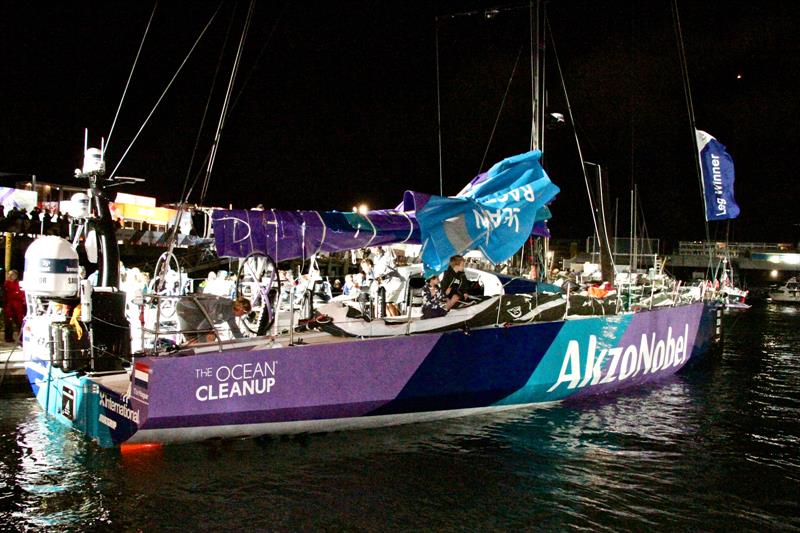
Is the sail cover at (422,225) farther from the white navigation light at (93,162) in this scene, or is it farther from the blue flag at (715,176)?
the blue flag at (715,176)

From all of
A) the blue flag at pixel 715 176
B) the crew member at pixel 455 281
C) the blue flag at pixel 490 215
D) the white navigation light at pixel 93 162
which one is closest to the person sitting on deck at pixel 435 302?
the crew member at pixel 455 281

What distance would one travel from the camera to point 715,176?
1317 centimetres

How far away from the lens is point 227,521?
5.21m

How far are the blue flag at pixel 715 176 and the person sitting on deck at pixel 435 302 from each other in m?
6.95

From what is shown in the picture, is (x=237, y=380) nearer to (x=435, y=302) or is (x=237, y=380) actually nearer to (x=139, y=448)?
(x=139, y=448)

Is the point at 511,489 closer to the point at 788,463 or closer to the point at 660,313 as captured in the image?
the point at 788,463

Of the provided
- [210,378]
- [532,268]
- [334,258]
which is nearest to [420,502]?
[210,378]

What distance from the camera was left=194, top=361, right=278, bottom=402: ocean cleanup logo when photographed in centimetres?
627

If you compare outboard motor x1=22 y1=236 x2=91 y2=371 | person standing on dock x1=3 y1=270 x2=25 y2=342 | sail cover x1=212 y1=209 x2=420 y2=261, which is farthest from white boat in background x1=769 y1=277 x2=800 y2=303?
outboard motor x1=22 y1=236 x2=91 y2=371

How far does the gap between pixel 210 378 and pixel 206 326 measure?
3.92ft

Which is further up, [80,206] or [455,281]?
[80,206]

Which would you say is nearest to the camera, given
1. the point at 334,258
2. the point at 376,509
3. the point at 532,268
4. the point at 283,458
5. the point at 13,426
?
the point at 376,509

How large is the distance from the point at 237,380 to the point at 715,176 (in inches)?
425

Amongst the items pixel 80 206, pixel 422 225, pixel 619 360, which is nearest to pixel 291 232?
pixel 422 225
